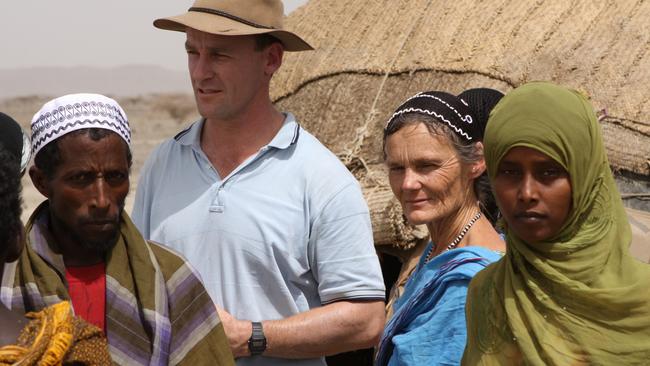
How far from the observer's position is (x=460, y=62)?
6.80 m

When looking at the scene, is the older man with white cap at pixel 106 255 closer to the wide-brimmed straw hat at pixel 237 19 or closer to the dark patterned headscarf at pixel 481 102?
the wide-brimmed straw hat at pixel 237 19

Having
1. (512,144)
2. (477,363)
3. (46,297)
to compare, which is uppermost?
(512,144)

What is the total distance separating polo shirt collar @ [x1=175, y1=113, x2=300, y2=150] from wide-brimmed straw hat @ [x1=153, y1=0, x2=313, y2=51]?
302 millimetres

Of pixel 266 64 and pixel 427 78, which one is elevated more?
pixel 266 64

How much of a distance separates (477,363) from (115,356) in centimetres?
92

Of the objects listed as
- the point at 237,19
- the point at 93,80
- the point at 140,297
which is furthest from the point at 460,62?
the point at 93,80

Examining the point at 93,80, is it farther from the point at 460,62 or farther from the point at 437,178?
the point at 437,178

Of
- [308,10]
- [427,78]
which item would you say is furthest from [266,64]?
[308,10]

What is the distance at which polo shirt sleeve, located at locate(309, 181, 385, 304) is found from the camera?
151 inches

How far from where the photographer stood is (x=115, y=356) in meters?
3.06

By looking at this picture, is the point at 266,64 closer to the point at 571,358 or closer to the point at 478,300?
the point at 478,300

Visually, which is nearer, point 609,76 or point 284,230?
point 284,230

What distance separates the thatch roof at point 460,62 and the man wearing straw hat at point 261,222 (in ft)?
7.61

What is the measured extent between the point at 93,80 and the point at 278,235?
6469 centimetres
